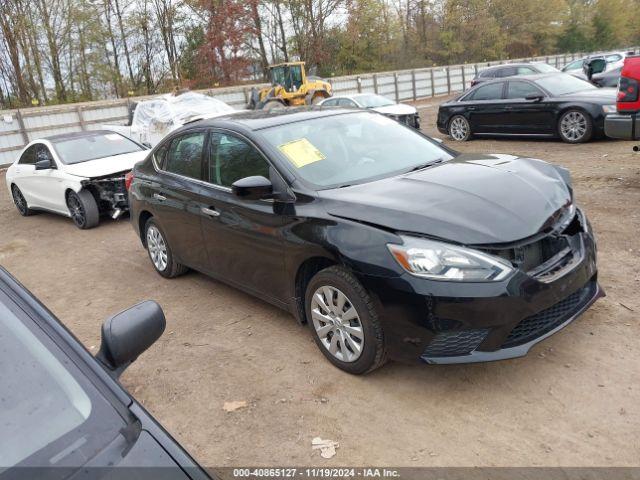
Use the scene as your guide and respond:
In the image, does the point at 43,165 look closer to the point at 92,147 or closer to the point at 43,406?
the point at 92,147

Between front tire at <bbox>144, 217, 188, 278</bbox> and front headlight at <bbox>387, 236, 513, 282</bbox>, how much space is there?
3182mm

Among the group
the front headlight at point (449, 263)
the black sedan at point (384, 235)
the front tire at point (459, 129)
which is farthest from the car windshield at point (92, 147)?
the front headlight at point (449, 263)

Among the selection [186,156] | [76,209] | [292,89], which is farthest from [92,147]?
[292,89]

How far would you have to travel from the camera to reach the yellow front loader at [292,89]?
21.9 meters

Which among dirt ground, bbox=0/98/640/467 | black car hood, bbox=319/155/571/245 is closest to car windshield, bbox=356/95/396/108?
dirt ground, bbox=0/98/640/467

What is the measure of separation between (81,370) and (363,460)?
164cm

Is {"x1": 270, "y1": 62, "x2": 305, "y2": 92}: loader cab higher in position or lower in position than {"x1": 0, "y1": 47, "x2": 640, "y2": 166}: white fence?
higher

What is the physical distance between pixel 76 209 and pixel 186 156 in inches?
186

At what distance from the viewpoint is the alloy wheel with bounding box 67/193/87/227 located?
8.70 metres

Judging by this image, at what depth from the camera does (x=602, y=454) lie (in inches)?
104

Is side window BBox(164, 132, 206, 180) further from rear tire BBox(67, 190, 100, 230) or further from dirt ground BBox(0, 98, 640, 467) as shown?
rear tire BBox(67, 190, 100, 230)

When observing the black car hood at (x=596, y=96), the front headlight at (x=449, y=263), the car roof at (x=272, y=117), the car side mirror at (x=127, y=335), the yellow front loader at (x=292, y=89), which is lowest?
the front headlight at (x=449, y=263)

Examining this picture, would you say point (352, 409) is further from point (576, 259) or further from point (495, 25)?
point (495, 25)

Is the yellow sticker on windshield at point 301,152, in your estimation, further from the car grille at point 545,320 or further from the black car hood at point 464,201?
the car grille at point 545,320
